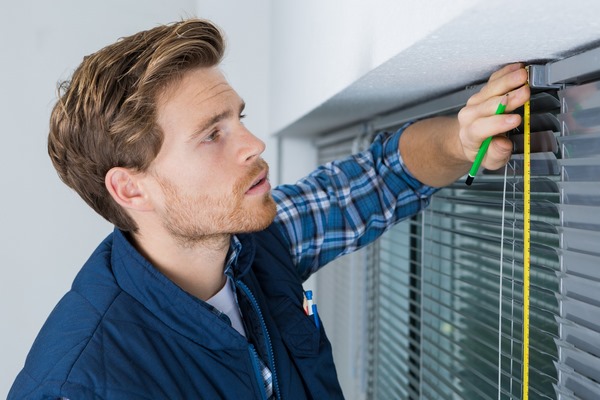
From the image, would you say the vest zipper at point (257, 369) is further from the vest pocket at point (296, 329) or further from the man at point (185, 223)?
the vest pocket at point (296, 329)

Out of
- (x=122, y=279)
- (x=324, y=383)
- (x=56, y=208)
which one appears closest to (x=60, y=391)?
(x=122, y=279)

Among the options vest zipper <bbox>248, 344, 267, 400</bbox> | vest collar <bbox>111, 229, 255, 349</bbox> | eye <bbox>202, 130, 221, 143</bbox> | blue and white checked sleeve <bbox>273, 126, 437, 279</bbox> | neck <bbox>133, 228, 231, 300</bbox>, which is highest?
eye <bbox>202, 130, 221, 143</bbox>

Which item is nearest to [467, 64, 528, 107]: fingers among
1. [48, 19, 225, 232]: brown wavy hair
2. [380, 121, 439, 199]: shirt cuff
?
[380, 121, 439, 199]: shirt cuff

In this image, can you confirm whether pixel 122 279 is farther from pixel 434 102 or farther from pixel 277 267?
pixel 434 102

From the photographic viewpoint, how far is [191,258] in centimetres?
134

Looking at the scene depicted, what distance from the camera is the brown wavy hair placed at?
123 cm

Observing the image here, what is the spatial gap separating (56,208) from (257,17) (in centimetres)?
132

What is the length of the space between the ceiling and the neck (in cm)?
44

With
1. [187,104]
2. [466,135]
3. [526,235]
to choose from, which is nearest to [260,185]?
[187,104]

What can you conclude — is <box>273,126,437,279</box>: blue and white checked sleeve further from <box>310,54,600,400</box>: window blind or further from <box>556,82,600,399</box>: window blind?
<box>556,82,600,399</box>: window blind

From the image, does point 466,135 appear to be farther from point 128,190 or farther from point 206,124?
point 128,190

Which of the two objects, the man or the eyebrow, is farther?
the eyebrow

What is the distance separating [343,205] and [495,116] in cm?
65

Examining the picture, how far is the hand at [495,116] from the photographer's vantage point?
882 millimetres
